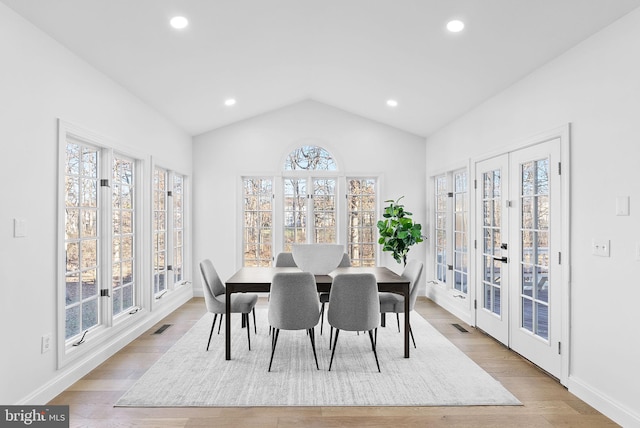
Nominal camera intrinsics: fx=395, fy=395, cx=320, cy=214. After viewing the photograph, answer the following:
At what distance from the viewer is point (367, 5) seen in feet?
10.0

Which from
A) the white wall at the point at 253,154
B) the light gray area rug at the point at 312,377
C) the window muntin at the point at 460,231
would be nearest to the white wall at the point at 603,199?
the light gray area rug at the point at 312,377

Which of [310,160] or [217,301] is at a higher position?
[310,160]

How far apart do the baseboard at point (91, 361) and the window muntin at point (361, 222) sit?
2.82 metres

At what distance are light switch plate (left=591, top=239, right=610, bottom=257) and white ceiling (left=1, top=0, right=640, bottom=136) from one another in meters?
1.43

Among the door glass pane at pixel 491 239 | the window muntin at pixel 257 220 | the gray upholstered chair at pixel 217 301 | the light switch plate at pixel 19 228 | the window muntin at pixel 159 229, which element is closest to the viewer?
the light switch plate at pixel 19 228

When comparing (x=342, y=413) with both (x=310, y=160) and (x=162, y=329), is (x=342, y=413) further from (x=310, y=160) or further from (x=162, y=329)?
(x=310, y=160)

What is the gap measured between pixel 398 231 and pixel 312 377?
3.04 metres

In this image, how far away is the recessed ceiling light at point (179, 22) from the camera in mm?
3006

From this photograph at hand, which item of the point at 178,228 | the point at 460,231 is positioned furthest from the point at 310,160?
the point at 460,231

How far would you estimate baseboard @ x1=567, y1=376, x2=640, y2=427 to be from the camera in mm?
2367

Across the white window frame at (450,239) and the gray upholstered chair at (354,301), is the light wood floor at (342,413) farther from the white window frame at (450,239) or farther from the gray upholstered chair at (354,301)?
the white window frame at (450,239)

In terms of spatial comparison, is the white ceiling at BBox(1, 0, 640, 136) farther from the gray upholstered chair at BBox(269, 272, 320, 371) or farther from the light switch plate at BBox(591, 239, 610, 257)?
the gray upholstered chair at BBox(269, 272, 320, 371)

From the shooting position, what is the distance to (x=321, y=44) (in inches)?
157

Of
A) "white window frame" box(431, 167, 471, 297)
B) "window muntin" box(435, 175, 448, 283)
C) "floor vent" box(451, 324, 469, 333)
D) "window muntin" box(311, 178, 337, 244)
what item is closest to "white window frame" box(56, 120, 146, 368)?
"window muntin" box(311, 178, 337, 244)
